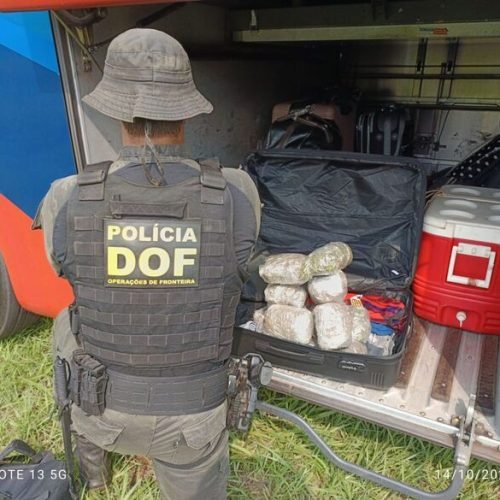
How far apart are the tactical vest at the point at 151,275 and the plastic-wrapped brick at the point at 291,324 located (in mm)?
573

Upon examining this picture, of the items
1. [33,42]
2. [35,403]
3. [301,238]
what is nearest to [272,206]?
[301,238]

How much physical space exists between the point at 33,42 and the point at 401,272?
1.89m

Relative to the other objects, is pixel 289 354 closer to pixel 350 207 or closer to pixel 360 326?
pixel 360 326

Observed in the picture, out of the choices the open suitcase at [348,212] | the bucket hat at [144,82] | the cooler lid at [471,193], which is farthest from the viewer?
the cooler lid at [471,193]

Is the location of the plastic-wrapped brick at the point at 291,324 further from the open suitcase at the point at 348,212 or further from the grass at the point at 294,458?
the grass at the point at 294,458

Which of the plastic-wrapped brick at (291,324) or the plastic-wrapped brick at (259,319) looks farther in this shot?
the plastic-wrapped brick at (259,319)

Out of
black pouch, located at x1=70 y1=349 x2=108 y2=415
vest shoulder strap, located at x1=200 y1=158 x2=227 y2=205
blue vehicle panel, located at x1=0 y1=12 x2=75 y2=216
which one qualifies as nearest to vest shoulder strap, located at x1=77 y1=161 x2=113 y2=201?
vest shoulder strap, located at x1=200 y1=158 x2=227 y2=205

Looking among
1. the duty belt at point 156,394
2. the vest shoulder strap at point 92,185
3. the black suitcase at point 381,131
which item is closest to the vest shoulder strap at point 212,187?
the vest shoulder strap at point 92,185

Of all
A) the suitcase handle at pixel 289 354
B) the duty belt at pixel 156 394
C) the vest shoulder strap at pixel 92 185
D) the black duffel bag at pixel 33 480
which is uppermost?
the vest shoulder strap at pixel 92 185

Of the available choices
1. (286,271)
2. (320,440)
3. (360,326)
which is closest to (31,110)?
(286,271)

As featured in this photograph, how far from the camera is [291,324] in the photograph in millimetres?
1848

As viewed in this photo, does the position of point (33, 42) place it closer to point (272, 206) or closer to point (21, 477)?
point (272, 206)

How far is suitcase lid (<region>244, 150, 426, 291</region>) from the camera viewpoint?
7.23 feet

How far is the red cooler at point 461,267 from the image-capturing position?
199 centimetres
